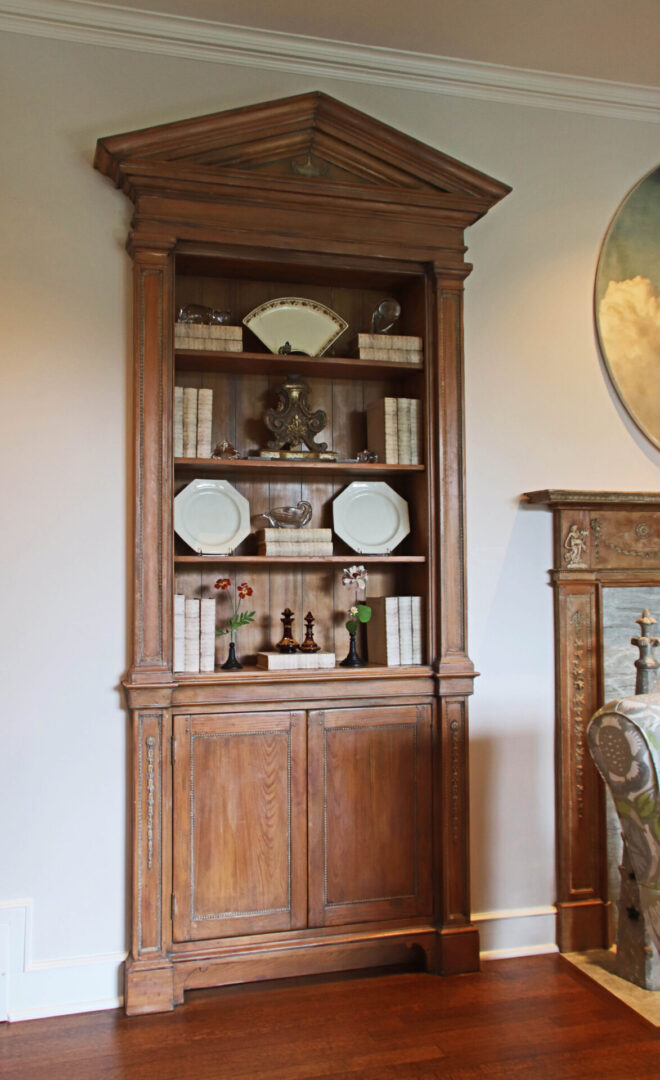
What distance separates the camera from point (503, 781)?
10.8 feet

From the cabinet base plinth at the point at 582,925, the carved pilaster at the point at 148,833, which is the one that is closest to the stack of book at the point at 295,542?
the carved pilaster at the point at 148,833

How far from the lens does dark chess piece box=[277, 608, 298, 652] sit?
10.3 ft

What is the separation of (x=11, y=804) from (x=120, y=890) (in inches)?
18.1

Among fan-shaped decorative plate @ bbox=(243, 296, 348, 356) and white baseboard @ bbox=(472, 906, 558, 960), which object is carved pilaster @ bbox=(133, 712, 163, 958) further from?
fan-shaped decorative plate @ bbox=(243, 296, 348, 356)

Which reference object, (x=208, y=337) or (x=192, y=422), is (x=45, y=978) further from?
(x=208, y=337)

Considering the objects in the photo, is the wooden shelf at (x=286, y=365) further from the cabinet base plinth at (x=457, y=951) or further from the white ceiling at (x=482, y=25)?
the cabinet base plinth at (x=457, y=951)

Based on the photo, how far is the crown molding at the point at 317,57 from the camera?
290 centimetres

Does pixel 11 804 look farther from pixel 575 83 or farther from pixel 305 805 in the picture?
→ pixel 575 83

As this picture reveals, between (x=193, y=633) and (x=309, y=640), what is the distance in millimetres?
441

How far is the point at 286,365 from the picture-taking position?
3.13 m

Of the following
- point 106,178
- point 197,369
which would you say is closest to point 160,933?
point 197,369

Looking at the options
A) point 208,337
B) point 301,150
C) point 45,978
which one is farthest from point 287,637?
point 301,150

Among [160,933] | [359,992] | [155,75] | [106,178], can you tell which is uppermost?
[155,75]

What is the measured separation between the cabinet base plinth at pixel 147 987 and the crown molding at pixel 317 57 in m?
3.06
